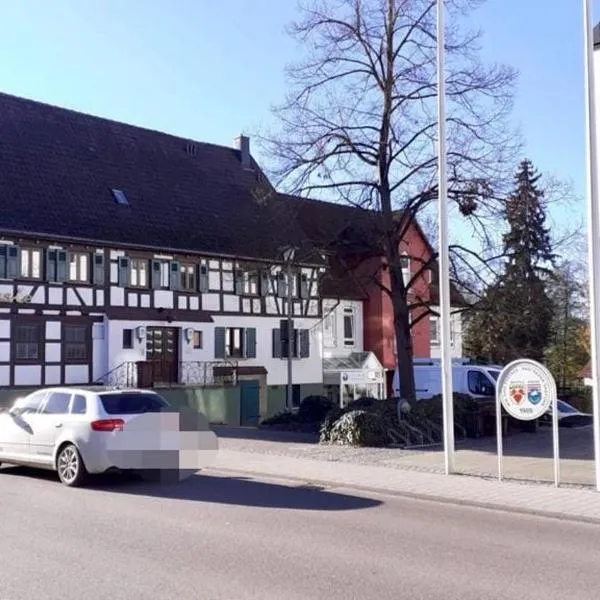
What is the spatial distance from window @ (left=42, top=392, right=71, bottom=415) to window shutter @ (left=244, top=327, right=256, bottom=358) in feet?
79.5

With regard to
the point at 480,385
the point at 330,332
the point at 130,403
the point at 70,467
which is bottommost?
the point at 70,467

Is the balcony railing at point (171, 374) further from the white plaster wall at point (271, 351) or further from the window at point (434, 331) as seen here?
the window at point (434, 331)

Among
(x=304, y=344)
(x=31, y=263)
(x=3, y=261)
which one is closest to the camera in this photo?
(x=3, y=261)

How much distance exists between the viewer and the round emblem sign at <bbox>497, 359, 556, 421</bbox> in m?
13.3

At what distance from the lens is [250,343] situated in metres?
38.3

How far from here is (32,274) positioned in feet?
100

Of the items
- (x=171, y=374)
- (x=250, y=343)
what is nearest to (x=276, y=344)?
(x=250, y=343)

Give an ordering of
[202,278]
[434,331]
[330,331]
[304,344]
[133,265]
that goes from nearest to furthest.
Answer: [133,265], [202,278], [304,344], [330,331], [434,331]

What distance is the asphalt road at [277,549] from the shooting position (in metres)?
6.79

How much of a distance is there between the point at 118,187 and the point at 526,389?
1026 inches

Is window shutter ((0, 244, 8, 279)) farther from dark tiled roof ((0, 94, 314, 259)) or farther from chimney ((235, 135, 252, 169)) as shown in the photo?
chimney ((235, 135, 252, 169))

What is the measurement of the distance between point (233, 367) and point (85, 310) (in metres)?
7.55

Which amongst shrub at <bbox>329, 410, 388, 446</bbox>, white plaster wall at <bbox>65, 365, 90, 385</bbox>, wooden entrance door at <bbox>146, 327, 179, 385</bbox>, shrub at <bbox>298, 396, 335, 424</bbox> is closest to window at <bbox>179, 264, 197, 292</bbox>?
wooden entrance door at <bbox>146, 327, 179, 385</bbox>

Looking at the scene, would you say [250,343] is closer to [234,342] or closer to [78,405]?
[234,342]
